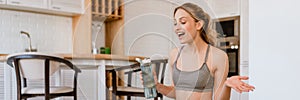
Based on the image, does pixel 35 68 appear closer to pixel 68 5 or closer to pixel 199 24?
pixel 199 24

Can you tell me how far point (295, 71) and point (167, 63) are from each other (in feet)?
2.02

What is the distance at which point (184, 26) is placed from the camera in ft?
3.82

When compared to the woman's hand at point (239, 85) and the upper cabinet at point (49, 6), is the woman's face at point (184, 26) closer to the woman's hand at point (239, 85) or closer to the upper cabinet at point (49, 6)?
the woman's hand at point (239, 85)

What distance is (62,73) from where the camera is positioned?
313cm

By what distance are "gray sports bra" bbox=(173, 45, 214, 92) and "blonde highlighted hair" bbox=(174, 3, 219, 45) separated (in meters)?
0.07

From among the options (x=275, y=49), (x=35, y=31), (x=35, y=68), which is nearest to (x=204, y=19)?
(x=275, y=49)

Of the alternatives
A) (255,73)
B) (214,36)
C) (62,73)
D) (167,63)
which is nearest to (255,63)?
(255,73)

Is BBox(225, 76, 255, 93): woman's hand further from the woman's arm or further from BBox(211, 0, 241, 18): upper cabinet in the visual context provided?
BBox(211, 0, 241, 18): upper cabinet

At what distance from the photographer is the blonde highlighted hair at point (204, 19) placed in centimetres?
123

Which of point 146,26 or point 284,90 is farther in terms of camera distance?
point 284,90

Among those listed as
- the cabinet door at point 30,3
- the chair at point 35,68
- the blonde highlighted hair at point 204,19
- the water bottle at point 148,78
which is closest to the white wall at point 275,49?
the blonde highlighted hair at point 204,19

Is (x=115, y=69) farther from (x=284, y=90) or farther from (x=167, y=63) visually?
(x=284, y=90)

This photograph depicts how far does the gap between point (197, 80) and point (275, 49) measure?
51 cm

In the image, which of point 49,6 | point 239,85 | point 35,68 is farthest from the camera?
point 49,6
